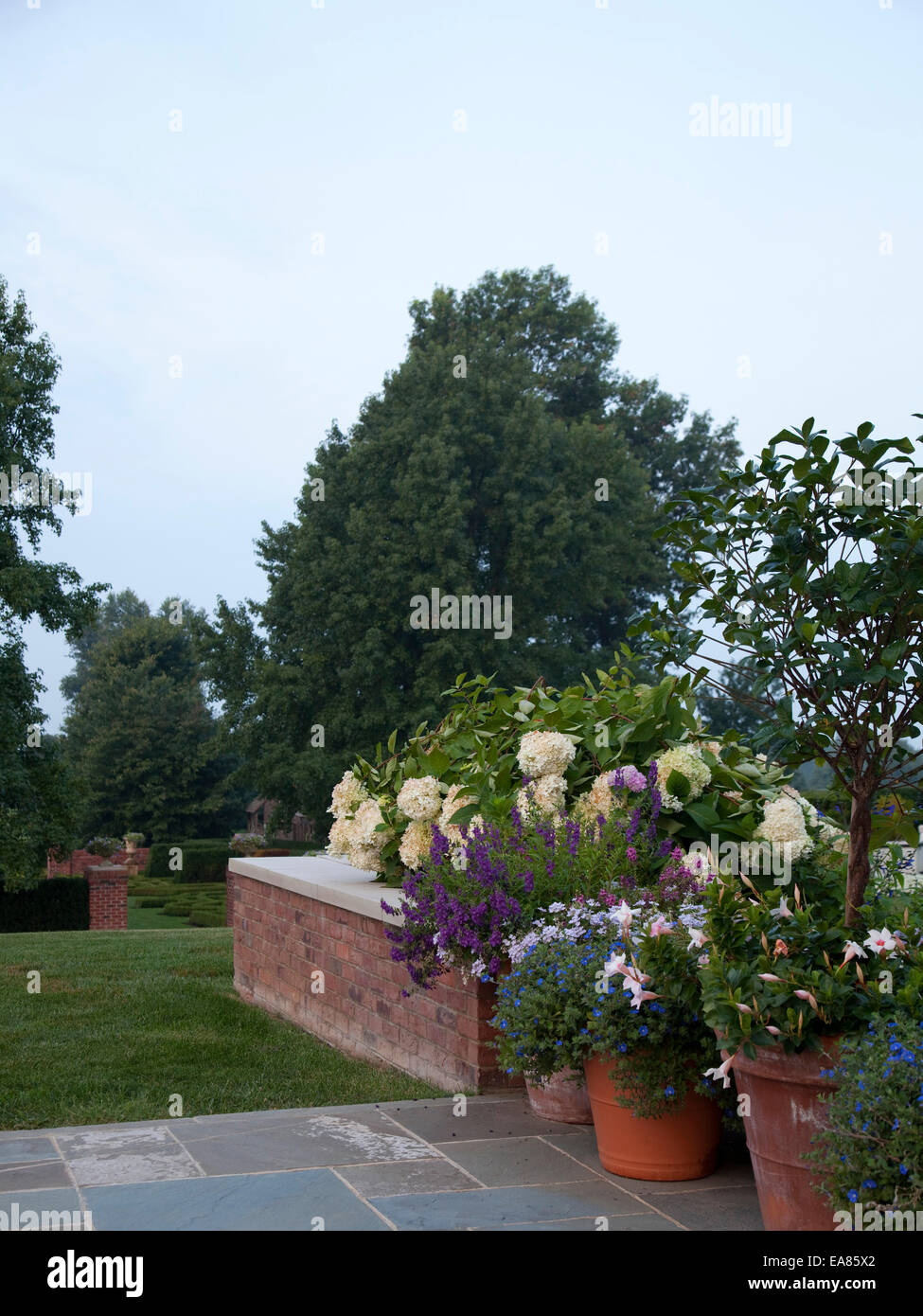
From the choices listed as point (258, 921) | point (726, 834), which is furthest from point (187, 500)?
point (726, 834)

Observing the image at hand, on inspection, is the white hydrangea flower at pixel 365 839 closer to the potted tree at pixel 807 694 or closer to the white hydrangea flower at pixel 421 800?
the white hydrangea flower at pixel 421 800

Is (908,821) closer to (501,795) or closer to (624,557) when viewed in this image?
(501,795)

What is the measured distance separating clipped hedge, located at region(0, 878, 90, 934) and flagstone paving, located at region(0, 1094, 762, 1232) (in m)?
18.9

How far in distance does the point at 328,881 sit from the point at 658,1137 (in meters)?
3.34

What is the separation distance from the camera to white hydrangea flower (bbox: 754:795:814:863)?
4309 millimetres

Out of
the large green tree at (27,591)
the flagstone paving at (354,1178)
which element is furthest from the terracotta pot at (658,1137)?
the large green tree at (27,591)

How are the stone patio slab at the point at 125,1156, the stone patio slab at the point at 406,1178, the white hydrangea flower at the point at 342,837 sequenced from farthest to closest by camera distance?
the white hydrangea flower at the point at 342,837 → the stone patio slab at the point at 125,1156 → the stone patio slab at the point at 406,1178

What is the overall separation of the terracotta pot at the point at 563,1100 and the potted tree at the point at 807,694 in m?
1.18

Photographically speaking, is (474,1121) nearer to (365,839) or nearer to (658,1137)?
(658,1137)

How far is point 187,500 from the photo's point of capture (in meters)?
15.3

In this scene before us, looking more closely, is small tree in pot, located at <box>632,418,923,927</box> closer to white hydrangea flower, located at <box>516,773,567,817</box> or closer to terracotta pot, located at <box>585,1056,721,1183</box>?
terracotta pot, located at <box>585,1056,721,1183</box>

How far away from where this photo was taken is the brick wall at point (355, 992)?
4531mm

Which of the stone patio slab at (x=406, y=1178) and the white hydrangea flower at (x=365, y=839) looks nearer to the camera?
the stone patio slab at (x=406, y=1178)

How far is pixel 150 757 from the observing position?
39.0 m
